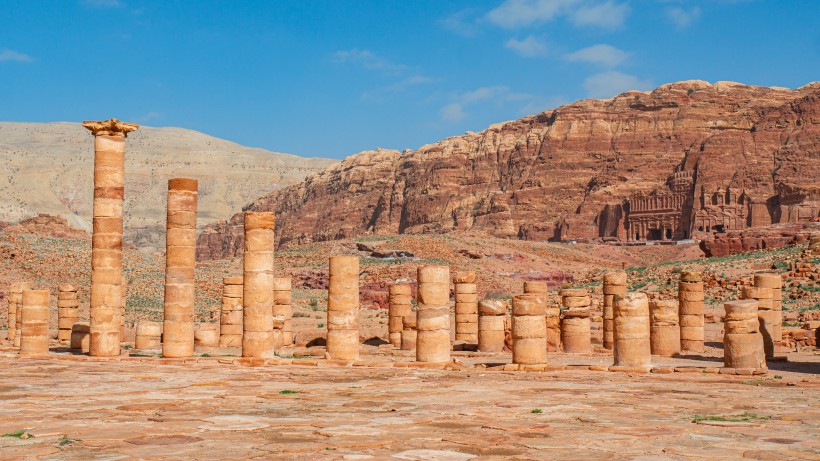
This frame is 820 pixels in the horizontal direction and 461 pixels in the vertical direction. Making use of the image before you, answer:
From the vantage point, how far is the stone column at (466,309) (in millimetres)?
24250

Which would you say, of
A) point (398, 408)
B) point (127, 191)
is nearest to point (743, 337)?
point (398, 408)

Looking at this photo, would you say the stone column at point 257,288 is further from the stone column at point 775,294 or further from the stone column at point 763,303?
the stone column at point 775,294

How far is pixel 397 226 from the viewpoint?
117m

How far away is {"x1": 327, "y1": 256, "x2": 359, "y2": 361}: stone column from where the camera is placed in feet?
63.3

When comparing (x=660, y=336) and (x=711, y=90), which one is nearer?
(x=660, y=336)

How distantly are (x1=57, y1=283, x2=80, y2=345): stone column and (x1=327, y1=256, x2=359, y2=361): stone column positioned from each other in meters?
10.1

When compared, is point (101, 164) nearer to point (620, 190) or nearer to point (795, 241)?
point (795, 241)

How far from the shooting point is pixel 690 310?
2328 centimetres

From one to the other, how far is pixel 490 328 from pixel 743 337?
6883mm

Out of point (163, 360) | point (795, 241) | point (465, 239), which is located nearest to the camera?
point (163, 360)

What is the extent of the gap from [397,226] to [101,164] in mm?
97171

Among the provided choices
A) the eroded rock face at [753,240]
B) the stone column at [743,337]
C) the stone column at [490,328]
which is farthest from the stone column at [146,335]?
the eroded rock face at [753,240]

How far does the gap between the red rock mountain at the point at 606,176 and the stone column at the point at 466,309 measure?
60042 millimetres

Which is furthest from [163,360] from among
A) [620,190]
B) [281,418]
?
[620,190]
